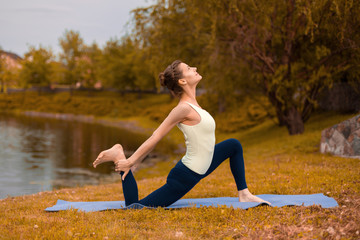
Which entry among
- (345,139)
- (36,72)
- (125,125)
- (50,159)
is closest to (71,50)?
(36,72)

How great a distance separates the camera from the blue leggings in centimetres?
492

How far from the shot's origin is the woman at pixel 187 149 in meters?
4.85

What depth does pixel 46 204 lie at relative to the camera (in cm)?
595

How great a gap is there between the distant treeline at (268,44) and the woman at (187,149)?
5.93 metres

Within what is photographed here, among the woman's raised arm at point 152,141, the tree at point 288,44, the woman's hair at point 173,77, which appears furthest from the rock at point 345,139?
the woman's raised arm at point 152,141

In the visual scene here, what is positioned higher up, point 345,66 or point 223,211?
point 345,66

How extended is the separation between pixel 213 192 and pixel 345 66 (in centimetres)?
1078

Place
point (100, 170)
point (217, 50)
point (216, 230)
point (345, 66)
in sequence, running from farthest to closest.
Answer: point (100, 170)
point (217, 50)
point (345, 66)
point (216, 230)

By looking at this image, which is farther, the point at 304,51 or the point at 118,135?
the point at 118,135

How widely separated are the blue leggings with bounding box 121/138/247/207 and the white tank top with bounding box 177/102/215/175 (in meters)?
0.11

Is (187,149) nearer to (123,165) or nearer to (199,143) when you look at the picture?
(199,143)

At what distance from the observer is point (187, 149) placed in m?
4.94

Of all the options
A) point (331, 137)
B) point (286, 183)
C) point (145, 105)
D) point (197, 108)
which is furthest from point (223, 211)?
point (145, 105)

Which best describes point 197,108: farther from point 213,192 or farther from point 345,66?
point 345,66
